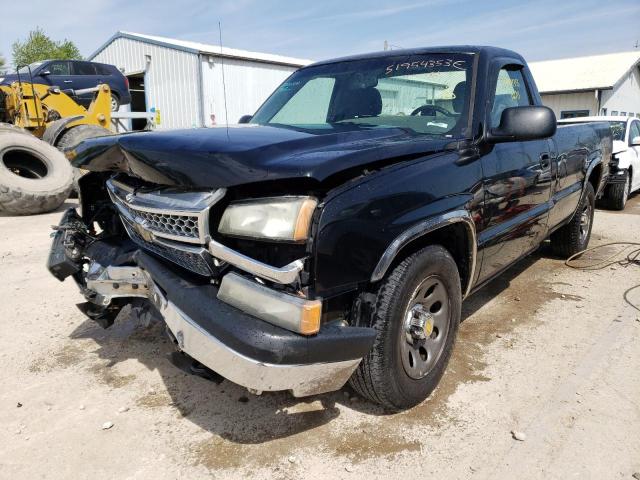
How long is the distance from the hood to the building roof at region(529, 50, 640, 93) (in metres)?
26.5

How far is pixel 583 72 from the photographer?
28719 millimetres

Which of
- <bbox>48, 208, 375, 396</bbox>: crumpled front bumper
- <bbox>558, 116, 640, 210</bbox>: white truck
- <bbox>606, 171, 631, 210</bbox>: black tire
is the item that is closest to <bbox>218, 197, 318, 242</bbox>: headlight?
<bbox>48, 208, 375, 396</bbox>: crumpled front bumper

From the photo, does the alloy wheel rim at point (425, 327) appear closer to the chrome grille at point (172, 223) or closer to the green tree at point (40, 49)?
the chrome grille at point (172, 223)

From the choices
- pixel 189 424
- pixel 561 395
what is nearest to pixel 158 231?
pixel 189 424

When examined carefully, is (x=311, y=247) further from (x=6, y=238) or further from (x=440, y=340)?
(x=6, y=238)

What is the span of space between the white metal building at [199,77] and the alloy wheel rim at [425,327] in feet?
50.0

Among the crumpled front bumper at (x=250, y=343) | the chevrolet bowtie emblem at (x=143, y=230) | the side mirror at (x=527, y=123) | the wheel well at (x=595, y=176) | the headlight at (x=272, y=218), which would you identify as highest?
the side mirror at (x=527, y=123)

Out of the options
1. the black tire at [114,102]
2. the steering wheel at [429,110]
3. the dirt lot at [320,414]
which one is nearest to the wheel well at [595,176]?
the dirt lot at [320,414]

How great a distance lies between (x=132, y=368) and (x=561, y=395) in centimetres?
253

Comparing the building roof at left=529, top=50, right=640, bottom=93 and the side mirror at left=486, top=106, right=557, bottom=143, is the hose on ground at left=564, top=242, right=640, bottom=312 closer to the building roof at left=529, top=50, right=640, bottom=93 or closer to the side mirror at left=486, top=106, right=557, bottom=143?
the side mirror at left=486, top=106, right=557, bottom=143

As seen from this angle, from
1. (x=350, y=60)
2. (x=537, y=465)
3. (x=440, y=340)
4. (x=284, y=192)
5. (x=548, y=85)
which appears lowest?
(x=537, y=465)

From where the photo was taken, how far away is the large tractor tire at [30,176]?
783 cm

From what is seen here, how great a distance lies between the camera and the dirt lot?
228cm

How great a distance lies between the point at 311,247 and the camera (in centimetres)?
193
